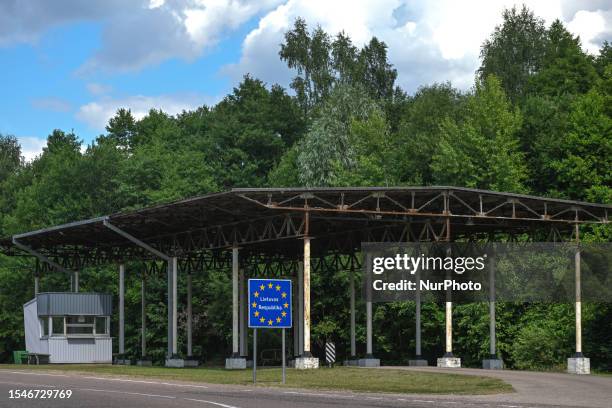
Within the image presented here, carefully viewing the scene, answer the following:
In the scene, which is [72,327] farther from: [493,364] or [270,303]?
[270,303]

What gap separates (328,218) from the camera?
44.0 metres

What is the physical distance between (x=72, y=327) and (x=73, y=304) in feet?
5.20

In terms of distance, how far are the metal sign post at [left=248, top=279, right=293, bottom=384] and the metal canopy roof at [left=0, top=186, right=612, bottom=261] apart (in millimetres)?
6355

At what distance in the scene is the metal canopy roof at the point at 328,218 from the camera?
4150 cm

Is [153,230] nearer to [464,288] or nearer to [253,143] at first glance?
[464,288]

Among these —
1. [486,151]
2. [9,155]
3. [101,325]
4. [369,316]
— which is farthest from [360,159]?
[9,155]

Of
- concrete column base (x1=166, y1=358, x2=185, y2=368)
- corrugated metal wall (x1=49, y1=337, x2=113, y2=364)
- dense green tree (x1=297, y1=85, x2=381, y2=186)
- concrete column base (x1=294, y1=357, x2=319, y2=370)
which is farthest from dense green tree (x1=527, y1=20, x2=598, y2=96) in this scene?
concrete column base (x1=294, y1=357, x2=319, y2=370)

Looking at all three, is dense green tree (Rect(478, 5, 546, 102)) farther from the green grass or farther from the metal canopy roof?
the green grass

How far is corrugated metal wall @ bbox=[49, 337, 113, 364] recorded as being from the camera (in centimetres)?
5759

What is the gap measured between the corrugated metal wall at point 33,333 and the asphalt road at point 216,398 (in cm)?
2580

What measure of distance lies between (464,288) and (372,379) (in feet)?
74.7

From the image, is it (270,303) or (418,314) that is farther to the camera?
(418,314)

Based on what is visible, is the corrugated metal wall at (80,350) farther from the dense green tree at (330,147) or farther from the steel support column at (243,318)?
the dense green tree at (330,147)

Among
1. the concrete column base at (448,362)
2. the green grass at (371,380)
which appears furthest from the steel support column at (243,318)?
the green grass at (371,380)
